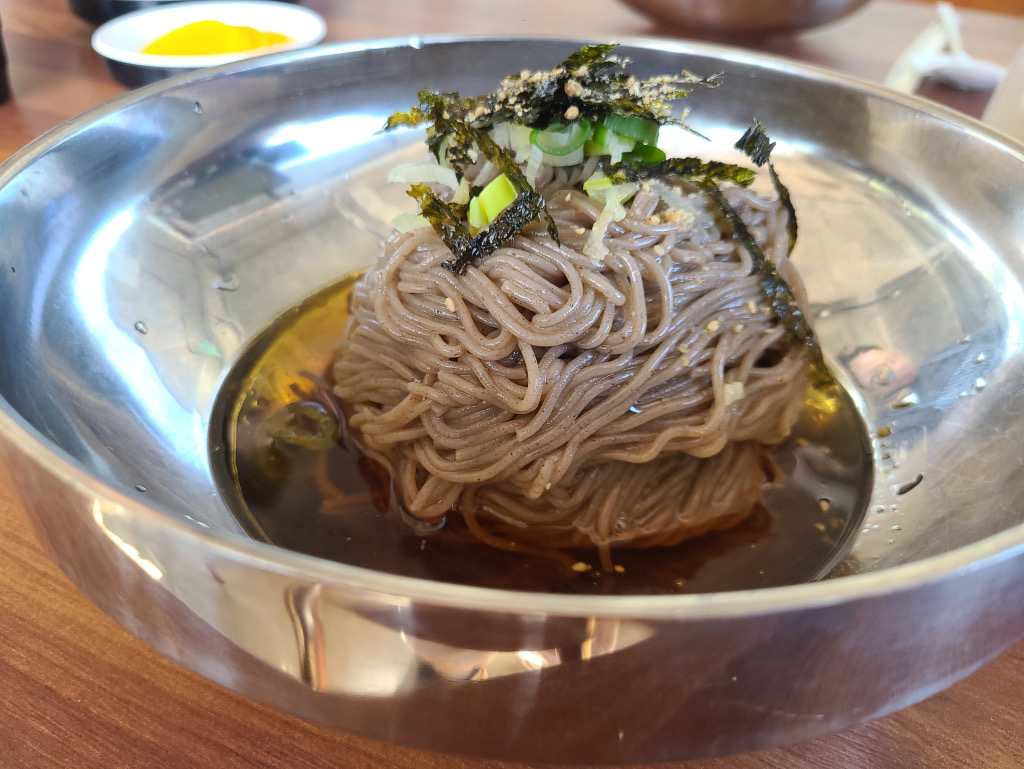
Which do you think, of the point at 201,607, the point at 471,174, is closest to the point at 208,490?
the point at 201,607

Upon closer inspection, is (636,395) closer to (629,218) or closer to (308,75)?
(629,218)

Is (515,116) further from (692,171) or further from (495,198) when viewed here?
(692,171)

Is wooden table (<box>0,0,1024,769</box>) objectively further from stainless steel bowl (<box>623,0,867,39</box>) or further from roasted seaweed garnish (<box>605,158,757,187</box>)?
stainless steel bowl (<box>623,0,867,39</box>)

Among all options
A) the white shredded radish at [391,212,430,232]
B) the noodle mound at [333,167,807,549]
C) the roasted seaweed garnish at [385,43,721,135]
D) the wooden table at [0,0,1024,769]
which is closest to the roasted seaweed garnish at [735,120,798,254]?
the noodle mound at [333,167,807,549]

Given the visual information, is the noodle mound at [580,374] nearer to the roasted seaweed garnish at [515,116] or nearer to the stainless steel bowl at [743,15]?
the roasted seaweed garnish at [515,116]

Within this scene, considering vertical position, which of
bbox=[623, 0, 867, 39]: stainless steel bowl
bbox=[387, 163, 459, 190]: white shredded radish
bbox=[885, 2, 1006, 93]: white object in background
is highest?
bbox=[623, 0, 867, 39]: stainless steel bowl

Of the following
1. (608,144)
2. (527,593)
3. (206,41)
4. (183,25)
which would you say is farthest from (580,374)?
(183,25)
